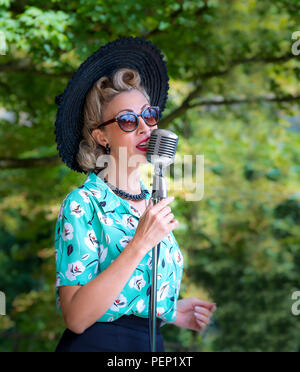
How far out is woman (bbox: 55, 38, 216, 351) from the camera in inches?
61.4

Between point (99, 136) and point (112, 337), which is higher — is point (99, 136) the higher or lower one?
the higher one

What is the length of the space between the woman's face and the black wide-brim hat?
0.45 ft

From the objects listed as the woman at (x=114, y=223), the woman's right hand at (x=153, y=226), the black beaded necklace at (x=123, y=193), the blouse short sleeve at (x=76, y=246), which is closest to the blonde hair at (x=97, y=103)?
the woman at (x=114, y=223)

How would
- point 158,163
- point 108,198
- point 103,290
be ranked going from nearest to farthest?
point 103,290 < point 158,163 < point 108,198

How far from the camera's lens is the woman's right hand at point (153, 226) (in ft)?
5.08

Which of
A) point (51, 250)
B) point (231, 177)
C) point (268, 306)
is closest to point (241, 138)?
point (231, 177)

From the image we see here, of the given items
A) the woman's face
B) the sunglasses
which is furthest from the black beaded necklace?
the sunglasses

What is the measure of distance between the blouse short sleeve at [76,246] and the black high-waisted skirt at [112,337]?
0.21 meters

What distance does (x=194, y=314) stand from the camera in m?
2.01

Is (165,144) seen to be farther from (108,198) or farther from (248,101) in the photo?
(248,101)

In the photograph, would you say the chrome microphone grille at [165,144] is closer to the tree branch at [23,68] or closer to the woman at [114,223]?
the woman at [114,223]

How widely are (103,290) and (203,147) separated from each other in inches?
237

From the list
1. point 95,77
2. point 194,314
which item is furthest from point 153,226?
point 95,77

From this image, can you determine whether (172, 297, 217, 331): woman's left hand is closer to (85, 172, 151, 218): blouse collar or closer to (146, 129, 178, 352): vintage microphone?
(146, 129, 178, 352): vintage microphone
